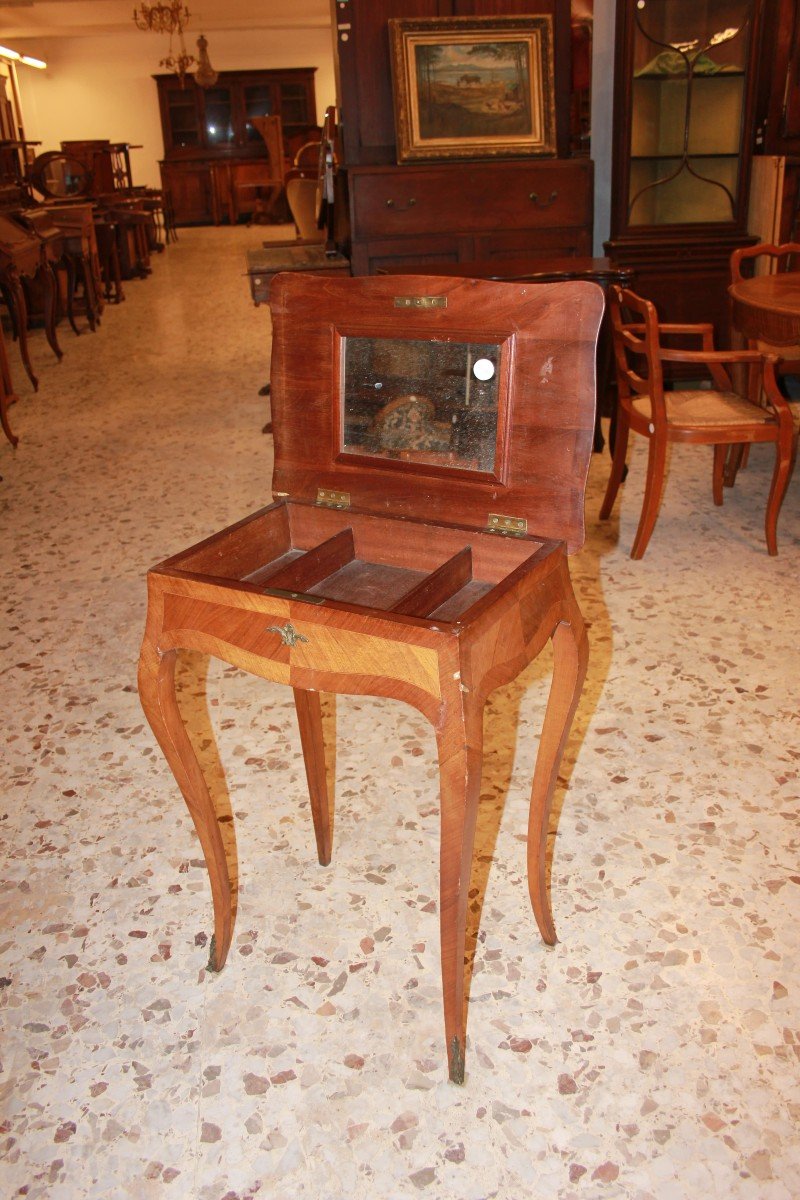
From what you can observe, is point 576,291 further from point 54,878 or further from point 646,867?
point 54,878

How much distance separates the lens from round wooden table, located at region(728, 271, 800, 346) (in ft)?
9.72

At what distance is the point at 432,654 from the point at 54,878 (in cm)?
112

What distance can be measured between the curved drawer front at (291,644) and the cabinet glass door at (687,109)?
4.16m

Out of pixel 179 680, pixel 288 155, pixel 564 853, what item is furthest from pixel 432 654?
pixel 288 155

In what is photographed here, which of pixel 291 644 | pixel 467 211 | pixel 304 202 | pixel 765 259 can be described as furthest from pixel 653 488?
pixel 304 202

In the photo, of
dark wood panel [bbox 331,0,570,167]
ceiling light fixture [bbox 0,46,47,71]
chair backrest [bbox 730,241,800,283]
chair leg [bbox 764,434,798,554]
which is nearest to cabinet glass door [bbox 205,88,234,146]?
ceiling light fixture [bbox 0,46,47,71]

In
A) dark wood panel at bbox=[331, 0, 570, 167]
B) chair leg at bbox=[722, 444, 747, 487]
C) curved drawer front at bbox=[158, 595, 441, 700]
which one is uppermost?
dark wood panel at bbox=[331, 0, 570, 167]

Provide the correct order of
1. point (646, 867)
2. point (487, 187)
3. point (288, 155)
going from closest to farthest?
point (646, 867), point (487, 187), point (288, 155)

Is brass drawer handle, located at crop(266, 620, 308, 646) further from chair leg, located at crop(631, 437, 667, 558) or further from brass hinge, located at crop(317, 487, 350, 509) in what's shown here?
chair leg, located at crop(631, 437, 667, 558)

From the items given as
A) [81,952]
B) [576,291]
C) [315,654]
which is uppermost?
[576,291]

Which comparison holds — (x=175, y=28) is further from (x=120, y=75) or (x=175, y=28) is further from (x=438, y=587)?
(x=438, y=587)

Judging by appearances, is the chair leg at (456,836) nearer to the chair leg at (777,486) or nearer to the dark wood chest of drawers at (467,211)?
the chair leg at (777,486)

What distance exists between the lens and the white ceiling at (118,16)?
492 inches

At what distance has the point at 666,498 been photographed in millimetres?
3707
